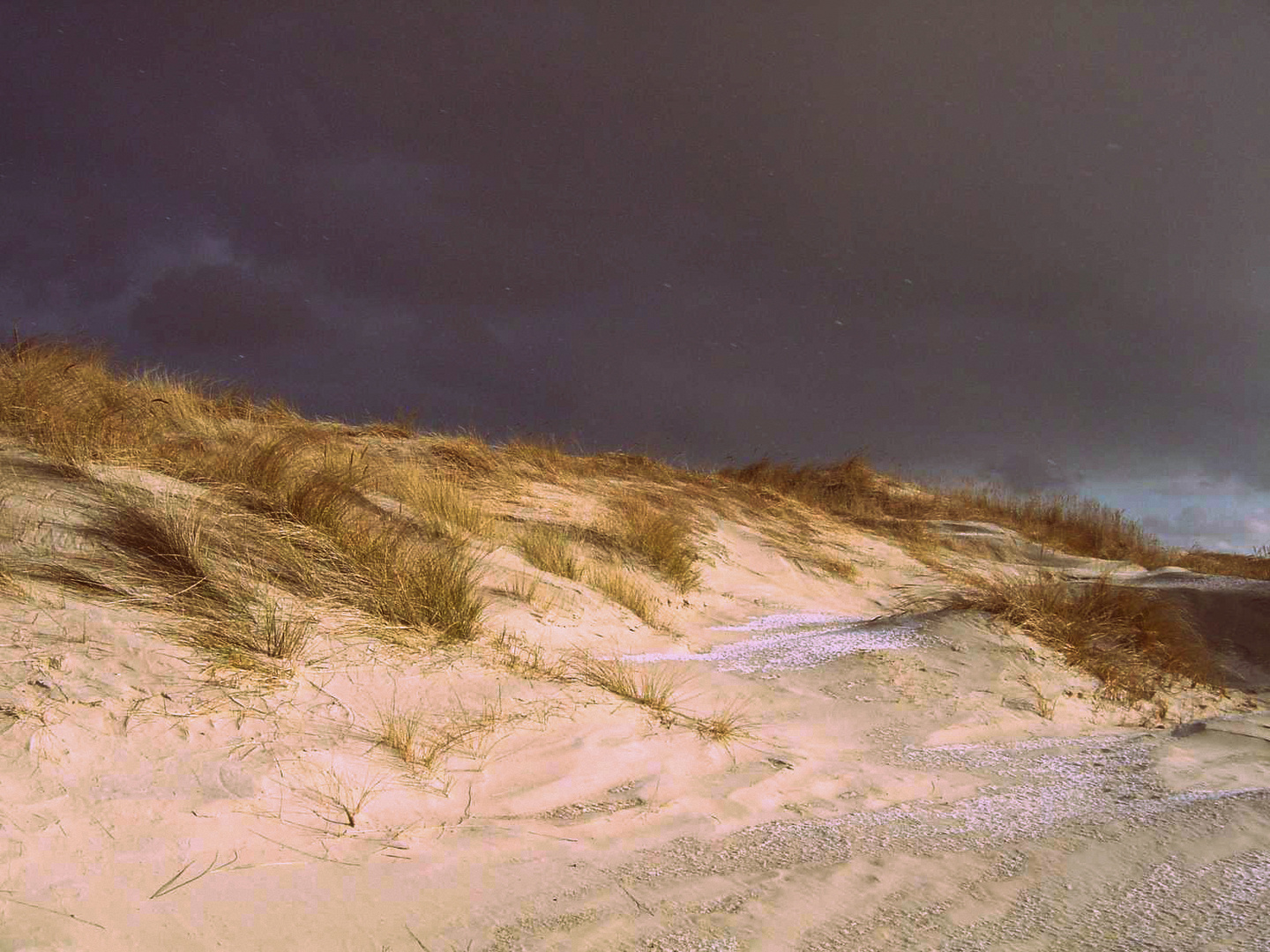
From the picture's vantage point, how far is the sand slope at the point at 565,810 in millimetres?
1968

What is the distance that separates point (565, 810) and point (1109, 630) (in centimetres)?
449

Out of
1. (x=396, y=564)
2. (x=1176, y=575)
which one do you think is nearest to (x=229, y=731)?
(x=396, y=564)

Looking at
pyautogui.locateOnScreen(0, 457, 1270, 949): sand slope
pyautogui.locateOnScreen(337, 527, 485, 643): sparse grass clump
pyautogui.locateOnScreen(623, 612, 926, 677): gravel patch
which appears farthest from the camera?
pyautogui.locateOnScreen(623, 612, 926, 677): gravel patch

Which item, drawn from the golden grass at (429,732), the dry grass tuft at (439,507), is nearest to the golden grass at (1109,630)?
the dry grass tuft at (439,507)

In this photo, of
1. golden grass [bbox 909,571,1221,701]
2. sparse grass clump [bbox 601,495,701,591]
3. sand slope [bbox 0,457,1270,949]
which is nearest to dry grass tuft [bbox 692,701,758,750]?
sand slope [bbox 0,457,1270,949]

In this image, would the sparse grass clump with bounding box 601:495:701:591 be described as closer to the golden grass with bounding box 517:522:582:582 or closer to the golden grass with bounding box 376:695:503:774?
the golden grass with bounding box 517:522:582:582

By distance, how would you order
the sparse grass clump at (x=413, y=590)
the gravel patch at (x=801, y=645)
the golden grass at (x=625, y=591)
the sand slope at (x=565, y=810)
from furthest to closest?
the golden grass at (x=625, y=591) → the gravel patch at (x=801, y=645) → the sparse grass clump at (x=413, y=590) → the sand slope at (x=565, y=810)

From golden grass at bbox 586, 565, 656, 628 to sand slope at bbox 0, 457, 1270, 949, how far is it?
49.7 inches

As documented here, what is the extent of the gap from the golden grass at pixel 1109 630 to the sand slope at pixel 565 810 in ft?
Result: 2.50

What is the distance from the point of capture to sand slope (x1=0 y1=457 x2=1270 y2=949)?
197 cm

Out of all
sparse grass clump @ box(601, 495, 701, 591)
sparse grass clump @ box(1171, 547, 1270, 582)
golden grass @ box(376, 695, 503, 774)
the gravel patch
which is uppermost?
sparse grass clump @ box(1171, 547, 1270, 582)

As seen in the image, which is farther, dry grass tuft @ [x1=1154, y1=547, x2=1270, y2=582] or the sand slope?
dry grass tuft @ [x1=1154, y1=547, x2=1270, y2=582]

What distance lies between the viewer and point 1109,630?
573cm

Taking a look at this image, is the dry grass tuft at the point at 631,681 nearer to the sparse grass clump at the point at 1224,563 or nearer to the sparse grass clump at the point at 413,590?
the sparse grass clump at the point at 413,590
